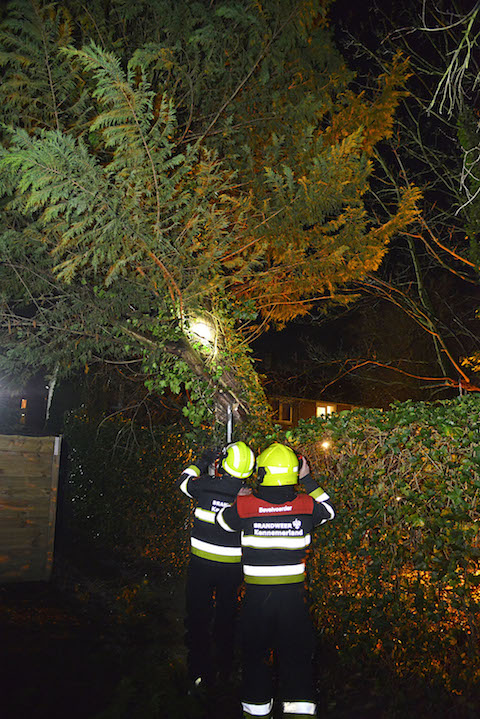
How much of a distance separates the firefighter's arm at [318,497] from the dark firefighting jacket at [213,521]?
707 millimetres

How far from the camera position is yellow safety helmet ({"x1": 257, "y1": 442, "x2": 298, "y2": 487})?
152 inches

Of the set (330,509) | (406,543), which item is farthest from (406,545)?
(330,509)

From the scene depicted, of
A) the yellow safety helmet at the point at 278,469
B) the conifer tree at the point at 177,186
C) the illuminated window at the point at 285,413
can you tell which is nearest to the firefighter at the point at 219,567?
the yellow safety helmet at the point at 278,469

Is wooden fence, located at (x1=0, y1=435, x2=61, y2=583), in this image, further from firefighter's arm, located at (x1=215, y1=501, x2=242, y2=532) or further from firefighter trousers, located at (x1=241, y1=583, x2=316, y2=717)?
firefighter trousers, located at (x1=241, y1=583, x2=316, y2=717)

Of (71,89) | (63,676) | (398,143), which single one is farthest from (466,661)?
(398,143)

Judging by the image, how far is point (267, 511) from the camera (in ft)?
12.6

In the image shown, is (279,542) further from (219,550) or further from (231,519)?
(219,550)

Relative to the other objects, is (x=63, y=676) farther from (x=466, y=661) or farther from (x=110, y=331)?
(x=110, y=331)

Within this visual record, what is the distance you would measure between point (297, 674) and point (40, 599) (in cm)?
406

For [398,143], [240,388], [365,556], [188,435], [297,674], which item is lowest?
[297,674]

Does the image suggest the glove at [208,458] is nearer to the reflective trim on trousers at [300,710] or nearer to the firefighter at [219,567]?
the firefighter at [219,567]

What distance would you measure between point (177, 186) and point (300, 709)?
540 centimetres

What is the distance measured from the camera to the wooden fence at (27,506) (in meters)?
6.78

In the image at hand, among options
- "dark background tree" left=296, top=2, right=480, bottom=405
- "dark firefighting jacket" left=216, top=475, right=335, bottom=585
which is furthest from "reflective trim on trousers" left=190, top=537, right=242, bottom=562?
"dark background tree" left=296, top=2, right=480, bottom=405
